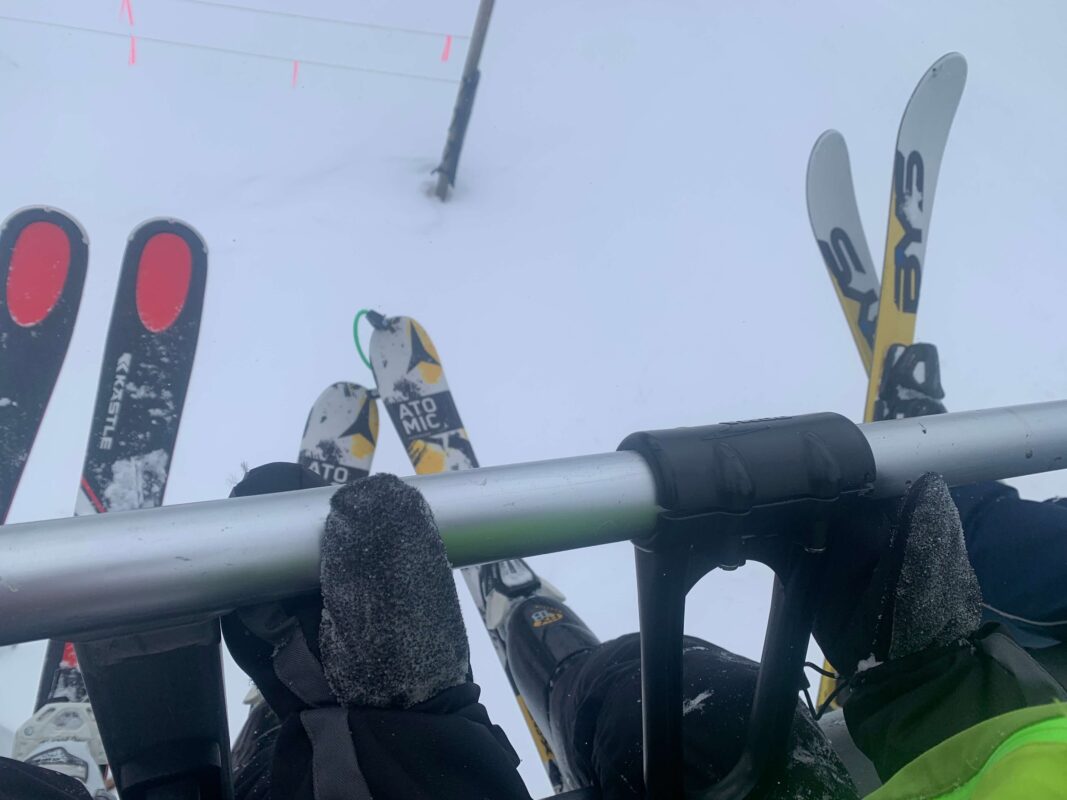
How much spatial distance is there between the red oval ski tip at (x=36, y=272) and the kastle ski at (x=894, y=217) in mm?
1331

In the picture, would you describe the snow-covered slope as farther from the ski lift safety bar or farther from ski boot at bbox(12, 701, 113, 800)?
the ski lift safety bar

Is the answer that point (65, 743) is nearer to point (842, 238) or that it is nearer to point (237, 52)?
point (842, 238)

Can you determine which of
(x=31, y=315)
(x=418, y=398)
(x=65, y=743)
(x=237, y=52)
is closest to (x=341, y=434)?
(x=418, y=398)

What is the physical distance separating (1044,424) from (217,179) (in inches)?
84.5

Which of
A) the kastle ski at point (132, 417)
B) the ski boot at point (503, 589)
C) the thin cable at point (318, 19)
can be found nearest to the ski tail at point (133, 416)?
the kastle ski at point (132, 417)

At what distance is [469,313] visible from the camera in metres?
1.79

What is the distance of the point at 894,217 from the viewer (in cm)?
129

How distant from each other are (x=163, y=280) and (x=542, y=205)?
49.9 inches

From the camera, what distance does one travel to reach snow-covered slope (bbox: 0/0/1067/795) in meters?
1.58

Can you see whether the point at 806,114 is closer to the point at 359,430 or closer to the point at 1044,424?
the point at 359,430

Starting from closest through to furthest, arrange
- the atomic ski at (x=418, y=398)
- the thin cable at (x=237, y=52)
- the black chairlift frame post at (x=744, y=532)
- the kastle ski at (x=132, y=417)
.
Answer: the black chairlift frame post at (x=744, y=532) → the kastle ski at (x=132, y=417) → the atomic ski at (x=418, y=398) → the thin cable at (x=237, y=52)

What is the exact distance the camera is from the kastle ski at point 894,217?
1.27m

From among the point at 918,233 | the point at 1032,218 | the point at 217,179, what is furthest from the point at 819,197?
the point at 217,179

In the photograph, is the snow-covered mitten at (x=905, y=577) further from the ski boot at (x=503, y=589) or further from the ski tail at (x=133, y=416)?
the ski tail at (x=133, y=416)
